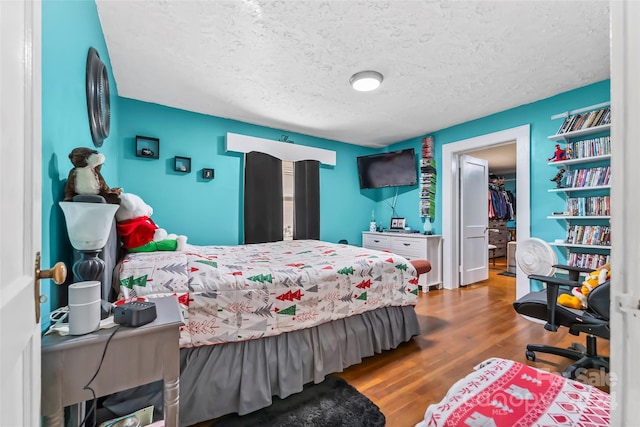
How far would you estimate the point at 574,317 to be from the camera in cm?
167

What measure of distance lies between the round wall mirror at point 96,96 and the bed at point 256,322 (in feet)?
2.76

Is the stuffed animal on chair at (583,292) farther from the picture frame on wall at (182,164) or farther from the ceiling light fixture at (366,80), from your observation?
the picture frame on wall at (182,164)

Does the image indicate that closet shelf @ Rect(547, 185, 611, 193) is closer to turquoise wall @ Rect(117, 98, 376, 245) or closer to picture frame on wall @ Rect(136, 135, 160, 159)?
turquoise wall @ Rect(117, 98, 376, 245)

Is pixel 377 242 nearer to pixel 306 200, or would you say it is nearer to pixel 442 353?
pixel 306 200

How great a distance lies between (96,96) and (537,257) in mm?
3932

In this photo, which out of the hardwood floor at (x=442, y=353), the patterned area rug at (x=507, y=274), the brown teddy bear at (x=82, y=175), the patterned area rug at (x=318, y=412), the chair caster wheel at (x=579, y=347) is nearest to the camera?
the brown teddy bear at (x=82, y=175)

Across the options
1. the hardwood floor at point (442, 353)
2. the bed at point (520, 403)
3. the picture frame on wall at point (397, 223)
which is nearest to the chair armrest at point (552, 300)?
the hardwood floor at point (442, 353)

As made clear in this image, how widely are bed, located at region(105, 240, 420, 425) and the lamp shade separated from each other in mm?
446

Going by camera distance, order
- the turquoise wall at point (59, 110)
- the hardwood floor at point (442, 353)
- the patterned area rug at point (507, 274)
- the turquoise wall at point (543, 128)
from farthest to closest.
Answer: the patterned area rug at point (507, 274) → the turquoise wall at point (543, 128) → the hardwood floor at point (442, 353) → the turquoise wall at point (59, 110)

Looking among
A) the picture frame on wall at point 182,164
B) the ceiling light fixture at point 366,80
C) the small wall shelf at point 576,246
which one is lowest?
the small wall shelf at point 576,246

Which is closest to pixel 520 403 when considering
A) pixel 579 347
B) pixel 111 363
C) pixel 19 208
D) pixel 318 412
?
pixel 318 412

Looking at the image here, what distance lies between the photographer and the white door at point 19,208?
473mm

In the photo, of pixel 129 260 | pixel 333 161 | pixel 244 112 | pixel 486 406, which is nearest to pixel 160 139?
pixel 244 112

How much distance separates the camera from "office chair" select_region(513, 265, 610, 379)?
4.93ft
